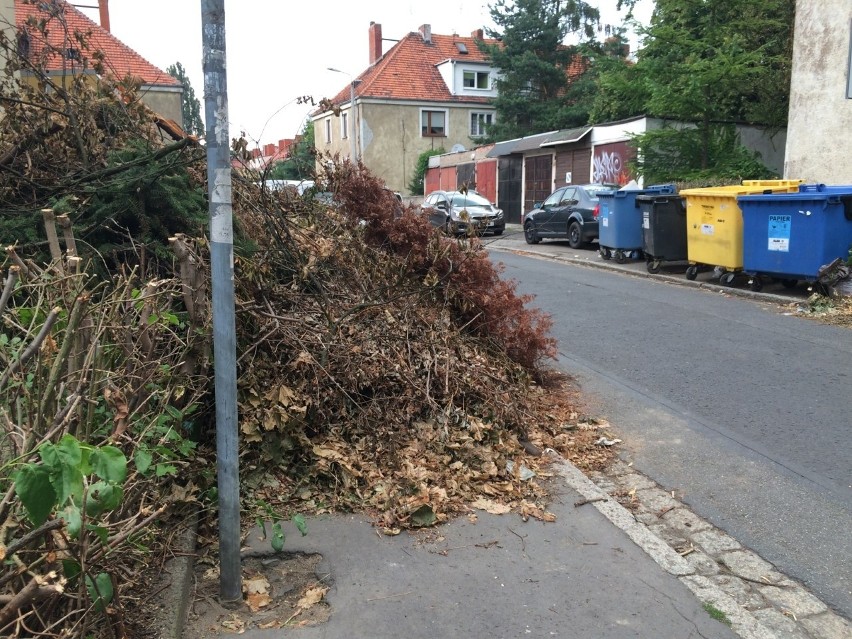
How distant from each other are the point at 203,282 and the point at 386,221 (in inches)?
90.9

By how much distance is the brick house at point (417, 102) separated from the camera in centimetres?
4459

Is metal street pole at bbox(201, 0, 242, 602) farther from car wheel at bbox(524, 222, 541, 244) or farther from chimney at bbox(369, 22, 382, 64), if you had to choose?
chimney at bbox(369, 22, 382, 64)

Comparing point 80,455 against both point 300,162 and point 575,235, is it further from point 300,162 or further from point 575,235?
point 575,235

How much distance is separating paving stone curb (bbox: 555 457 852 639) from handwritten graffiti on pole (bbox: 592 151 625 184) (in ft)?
66.5

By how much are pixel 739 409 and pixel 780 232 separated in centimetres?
613

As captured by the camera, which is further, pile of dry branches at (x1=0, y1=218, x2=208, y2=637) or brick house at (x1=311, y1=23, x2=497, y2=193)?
brick house at (x1=311, y1=23, x2=497, y2=193)

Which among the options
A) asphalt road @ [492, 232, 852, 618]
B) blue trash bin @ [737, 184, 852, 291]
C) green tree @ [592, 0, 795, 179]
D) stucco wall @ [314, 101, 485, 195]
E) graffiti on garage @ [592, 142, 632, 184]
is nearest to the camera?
asphalt road @ [492, 232, 852, 618]

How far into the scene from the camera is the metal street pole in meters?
3.11

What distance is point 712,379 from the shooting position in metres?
7.22

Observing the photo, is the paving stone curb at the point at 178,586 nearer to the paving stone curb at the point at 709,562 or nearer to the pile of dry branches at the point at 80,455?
the pile of dry branches at the point at 80,455

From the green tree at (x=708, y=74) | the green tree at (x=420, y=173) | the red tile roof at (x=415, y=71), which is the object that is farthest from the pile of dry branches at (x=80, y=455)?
the red tile roof at (x=415, y=71)

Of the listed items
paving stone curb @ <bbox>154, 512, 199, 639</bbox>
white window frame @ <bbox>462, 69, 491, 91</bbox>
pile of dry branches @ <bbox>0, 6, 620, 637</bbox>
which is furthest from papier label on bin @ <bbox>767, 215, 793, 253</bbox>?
white window frame @ <bbox>462, 69, 491, 91</bbox>

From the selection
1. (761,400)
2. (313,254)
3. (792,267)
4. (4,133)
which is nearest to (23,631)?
(313,254)

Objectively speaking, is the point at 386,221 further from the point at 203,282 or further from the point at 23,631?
the point at 23,631
